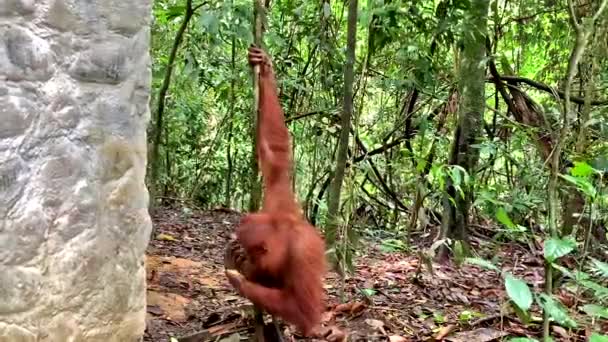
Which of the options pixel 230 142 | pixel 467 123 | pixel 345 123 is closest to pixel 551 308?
pixel 345 123

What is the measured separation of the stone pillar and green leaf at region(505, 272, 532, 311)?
4.79 ft

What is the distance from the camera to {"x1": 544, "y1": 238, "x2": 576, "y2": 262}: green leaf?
3.03 metres

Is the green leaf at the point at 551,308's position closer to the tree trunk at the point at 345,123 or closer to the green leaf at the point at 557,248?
the green leaf at the point at 557,248

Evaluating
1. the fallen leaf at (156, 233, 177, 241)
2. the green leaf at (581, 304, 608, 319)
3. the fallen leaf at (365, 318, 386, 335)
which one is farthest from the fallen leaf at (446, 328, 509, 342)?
the fallen leaf at (156, 233, 177, 241)

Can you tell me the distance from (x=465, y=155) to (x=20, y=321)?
3.30m

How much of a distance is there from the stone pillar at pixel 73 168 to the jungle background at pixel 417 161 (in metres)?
0.49

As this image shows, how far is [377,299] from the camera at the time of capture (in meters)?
4.23

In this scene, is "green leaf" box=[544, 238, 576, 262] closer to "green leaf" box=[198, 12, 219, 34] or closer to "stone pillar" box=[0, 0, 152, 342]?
"stone pillar" box=[0, 0, 152, 342]

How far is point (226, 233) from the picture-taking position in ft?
20.7

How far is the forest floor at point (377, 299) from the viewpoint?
362 cm

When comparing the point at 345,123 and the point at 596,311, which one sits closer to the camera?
the point at 596,311

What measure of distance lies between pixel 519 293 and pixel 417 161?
263cm

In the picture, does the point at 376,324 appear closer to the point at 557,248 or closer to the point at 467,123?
the point at 557,248

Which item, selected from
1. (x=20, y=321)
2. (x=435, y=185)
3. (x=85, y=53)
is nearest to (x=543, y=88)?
(x=435, y=185)
